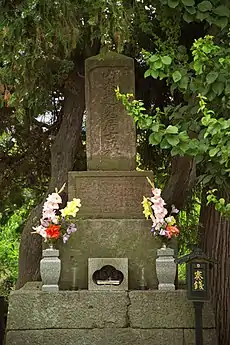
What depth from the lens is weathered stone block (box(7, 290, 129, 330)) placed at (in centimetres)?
596

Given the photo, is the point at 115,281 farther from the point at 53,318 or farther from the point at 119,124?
the point at 119,124

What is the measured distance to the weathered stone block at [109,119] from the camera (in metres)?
6.98

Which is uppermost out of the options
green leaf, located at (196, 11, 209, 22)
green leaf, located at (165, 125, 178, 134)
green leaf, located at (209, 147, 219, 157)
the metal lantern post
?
green leaf, located at (196, 11, 209, 22)

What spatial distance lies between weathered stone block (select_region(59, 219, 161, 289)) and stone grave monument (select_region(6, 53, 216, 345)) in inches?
0.4

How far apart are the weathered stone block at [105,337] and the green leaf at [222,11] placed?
2.90m

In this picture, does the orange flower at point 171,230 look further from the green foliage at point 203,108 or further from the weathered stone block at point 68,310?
the green foliage at point 203,108

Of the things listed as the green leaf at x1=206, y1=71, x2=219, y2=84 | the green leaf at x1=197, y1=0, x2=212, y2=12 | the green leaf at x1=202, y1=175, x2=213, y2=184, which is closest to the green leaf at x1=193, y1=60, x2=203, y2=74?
the green leaf at x1=206, y1=71, x2=219, y2=84

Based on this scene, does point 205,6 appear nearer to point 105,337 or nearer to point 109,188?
point 109,188

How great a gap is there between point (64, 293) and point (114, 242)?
792 millimetres

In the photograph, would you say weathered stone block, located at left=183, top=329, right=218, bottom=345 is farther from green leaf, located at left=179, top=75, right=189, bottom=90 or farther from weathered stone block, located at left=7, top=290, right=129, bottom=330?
green leaf, located at left=179, top=75, right=189, bottom=90

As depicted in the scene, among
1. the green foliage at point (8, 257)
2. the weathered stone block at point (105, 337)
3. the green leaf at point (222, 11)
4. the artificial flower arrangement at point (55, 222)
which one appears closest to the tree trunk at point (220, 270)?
the weathered stone block at point (105, 337)

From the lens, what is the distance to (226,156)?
4445 mm

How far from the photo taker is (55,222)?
20.5 ft

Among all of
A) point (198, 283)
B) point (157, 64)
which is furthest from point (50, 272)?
point (157, 64)
